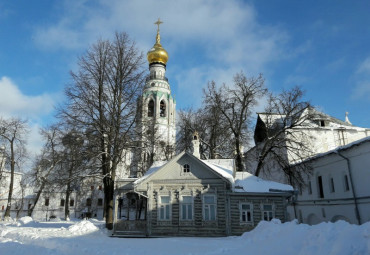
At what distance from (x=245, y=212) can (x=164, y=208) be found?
16.8 ft

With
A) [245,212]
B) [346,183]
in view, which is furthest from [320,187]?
[245,212]

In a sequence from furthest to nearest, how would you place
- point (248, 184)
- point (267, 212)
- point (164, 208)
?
1. point (248, 184)
2. point (164, 208)
3. point (267, 212)

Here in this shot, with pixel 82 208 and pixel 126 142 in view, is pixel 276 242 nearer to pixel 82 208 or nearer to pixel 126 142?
pixel 126 142

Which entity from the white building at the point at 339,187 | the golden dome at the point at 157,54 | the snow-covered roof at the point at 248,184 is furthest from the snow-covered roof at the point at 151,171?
the golden dome at the point at 157,54

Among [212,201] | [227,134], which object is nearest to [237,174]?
[212,201]

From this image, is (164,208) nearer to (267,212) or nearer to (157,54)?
(267,212)

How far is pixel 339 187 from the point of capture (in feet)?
74.7

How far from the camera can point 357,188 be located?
20641 mm

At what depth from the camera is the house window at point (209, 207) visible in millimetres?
18609

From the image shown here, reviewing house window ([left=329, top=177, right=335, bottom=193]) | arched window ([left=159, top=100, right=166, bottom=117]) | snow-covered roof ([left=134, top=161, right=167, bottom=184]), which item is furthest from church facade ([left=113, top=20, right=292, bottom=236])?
arched window ([left=159, top=100, right=166, bottom=117])

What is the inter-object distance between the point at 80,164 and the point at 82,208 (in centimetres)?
3922

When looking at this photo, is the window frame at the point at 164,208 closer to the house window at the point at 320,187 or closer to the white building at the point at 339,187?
the white building at the point at 339,187

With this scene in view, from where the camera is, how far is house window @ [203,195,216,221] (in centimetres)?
1861

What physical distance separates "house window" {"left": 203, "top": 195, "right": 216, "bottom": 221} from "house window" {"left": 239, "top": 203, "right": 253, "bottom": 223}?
1.68 meters
